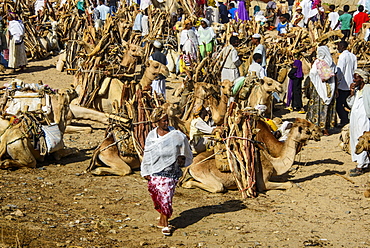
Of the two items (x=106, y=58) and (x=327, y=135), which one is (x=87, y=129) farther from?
(x=327, y=135)

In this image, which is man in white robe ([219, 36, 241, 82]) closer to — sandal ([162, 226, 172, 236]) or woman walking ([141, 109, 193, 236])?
woman walking ([141, 109, 193, 236])

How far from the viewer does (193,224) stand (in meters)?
7.46

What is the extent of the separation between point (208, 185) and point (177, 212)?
1.05 metres

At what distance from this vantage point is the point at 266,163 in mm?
8961

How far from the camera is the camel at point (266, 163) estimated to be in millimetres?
8875

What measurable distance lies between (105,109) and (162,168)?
7028mm

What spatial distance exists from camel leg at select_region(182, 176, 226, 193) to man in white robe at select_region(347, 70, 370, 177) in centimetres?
247

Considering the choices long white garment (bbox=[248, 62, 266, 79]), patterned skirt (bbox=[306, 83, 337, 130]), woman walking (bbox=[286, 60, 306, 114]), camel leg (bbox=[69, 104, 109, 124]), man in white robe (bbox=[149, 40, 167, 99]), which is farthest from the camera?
woman walking (bbox=[286, 60, 306, 114])

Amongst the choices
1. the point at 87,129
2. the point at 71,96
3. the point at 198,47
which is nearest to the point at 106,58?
the point at 87,129

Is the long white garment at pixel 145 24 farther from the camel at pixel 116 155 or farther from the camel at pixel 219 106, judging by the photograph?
the camel at pixel 116 155

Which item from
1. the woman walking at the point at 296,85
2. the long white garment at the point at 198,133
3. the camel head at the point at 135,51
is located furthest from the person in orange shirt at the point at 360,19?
the long white garment at the point at 198,133

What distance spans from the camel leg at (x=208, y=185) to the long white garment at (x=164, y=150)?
1.90 meters

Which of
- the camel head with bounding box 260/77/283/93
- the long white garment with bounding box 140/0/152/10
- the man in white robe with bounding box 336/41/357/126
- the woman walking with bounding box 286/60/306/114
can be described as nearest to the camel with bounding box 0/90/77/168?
the camel head with bounding box 260/77/283/93

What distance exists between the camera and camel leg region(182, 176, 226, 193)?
8789 mm
